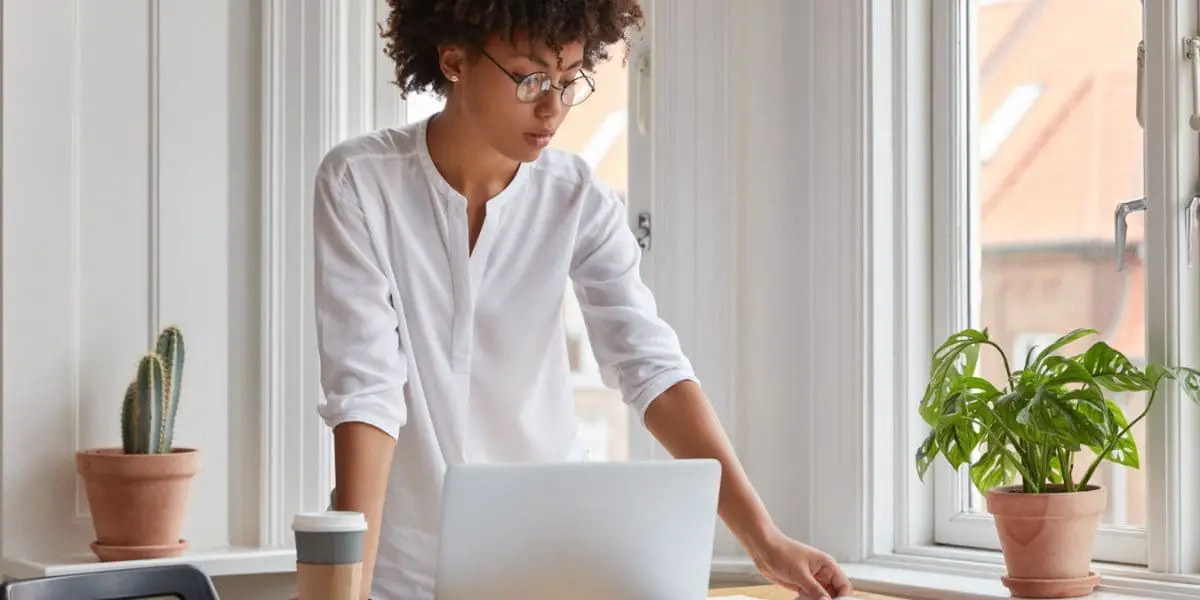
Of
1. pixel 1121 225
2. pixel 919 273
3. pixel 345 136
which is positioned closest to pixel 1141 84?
pixel 1121 225

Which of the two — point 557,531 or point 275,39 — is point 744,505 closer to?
point 557,531

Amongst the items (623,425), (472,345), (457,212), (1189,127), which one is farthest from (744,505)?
(623,425)

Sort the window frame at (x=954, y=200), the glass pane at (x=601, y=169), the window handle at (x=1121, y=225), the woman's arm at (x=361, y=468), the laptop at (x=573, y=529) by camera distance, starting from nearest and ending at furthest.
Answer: the laptop at (x=573, y=529) → the woman's arm at (x=361, y=468) → the window handle at (x=1121, y=225) → the window frame at (x=954, y=200) → the glass pane at (x=601, y=169)

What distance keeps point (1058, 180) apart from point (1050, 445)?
59 centimetres

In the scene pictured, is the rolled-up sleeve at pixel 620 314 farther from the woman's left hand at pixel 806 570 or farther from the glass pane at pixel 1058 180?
the glass pane at pixel 1058 180

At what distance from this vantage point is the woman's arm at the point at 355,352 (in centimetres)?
152

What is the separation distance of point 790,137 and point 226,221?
1100 mm

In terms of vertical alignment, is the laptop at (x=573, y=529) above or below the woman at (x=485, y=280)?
below

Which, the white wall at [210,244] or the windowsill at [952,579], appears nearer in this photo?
the windowsill at [952,579]

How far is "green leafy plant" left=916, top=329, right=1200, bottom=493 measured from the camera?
223 centimetres

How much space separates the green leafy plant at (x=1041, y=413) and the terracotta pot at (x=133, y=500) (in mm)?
1295

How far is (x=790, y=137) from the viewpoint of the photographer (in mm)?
2799

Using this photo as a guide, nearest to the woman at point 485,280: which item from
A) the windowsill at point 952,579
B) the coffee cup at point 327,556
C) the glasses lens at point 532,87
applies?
the glasses lens at point 532,87

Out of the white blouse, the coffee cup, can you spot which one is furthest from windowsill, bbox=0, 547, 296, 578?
the coffee cup
